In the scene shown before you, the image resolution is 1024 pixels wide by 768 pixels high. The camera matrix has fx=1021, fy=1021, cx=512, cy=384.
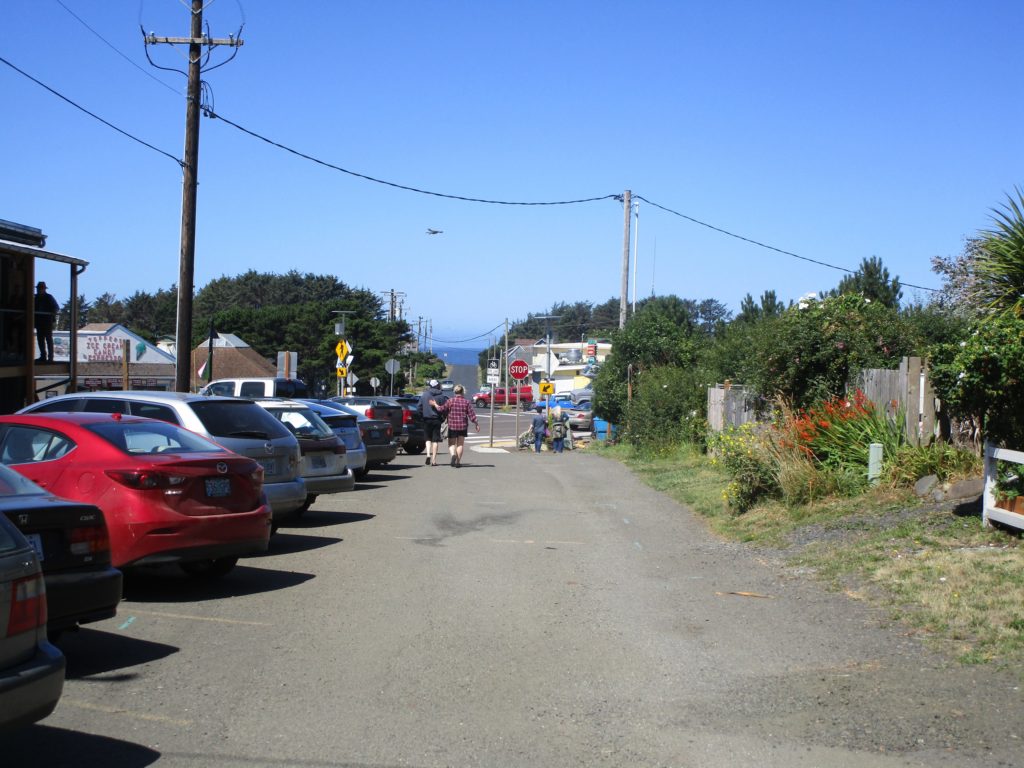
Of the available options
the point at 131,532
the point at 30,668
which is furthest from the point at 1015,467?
the point at 30,668

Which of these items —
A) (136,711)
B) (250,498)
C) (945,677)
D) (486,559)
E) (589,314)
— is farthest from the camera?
(589,314)

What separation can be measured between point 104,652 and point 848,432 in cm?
1001

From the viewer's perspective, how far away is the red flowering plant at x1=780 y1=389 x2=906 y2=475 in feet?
43.3

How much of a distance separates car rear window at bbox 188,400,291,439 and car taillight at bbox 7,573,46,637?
21.1 feet

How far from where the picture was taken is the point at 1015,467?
9.98 meters

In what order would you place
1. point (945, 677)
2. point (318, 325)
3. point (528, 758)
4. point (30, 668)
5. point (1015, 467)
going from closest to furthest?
point (30, 668) < point (528, 758) < point (945, 677) < point (1015, 467) < point (318, 325)

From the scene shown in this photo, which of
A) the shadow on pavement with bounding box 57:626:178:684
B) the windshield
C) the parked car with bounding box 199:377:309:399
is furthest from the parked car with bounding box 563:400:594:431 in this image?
the shadow on pavement with bounding box 57:626:178:684

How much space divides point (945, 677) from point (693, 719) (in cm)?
177

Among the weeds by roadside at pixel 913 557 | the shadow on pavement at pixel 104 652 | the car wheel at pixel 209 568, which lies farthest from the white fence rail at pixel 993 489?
the shadow on pavement at pixel 104 652

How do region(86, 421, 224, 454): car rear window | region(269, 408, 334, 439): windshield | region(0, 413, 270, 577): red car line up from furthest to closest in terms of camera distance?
region(269, 408, 334, 439): windshield < region(86, 421, 224, 454): car rear window < region(0, 413, 270, 577): red car

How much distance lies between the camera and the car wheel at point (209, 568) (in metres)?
9.65

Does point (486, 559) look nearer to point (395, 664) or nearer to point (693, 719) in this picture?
point (395, 664)

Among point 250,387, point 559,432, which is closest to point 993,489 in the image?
point 250,387

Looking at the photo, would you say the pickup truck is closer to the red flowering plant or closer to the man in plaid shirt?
the man in plaid shirt
